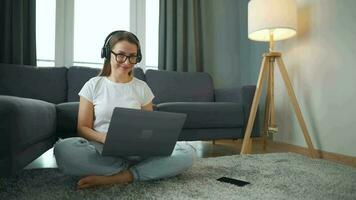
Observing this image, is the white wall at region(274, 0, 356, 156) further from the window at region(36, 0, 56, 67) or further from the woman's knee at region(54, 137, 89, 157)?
the window at region(36, 0, 56, 67)

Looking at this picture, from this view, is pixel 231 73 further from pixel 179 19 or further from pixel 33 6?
pixel 33 6

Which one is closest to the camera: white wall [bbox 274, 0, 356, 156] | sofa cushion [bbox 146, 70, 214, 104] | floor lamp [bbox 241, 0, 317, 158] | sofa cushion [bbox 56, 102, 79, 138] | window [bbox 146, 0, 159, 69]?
sofa cushion [bbox 56, 102, 79, 138]

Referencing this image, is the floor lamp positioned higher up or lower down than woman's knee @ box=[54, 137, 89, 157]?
higher up

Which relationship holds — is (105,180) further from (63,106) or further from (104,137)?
(63,106)

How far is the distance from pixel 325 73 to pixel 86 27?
2128 mm

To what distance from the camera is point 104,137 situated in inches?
45.8

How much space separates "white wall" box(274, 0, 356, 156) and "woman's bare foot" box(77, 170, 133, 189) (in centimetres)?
142

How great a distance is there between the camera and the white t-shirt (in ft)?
4.08

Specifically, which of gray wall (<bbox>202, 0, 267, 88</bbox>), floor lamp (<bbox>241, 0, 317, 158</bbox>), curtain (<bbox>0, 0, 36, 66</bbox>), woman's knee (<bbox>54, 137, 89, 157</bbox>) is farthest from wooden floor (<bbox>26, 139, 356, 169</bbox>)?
curtain (<bbox>0, 0, 36, 66</bbox>)

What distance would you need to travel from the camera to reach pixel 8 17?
234 centimetres

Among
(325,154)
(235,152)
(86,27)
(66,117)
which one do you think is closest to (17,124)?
(66,117)

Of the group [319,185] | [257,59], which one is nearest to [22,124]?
[319,185]

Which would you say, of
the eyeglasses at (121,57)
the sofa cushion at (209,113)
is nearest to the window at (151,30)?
the sofa cushion at (209,113)

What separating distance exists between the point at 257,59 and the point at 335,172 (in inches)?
64.0
